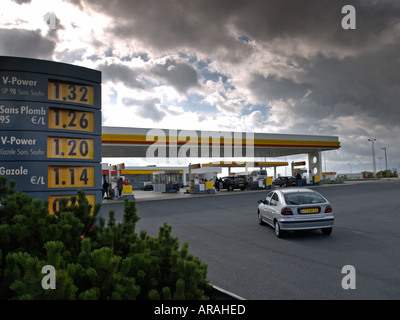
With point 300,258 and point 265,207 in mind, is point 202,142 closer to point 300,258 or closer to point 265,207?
point 265,207

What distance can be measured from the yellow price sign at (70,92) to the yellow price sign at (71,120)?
20 cm

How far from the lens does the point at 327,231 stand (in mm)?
9453

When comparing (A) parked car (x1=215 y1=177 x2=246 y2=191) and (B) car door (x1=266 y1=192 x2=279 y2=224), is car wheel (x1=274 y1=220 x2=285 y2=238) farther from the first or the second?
(A) parked car (x1=215 y1=177 x2=246 y2=191)

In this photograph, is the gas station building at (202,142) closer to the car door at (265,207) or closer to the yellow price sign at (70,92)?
the car door at (265,207)

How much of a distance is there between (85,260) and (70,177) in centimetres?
344

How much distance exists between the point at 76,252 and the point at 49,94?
132 inches

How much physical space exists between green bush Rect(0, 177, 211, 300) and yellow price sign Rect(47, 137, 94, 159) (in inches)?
65.1

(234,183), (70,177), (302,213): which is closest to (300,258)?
(302,213)

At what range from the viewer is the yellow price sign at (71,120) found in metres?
5.19

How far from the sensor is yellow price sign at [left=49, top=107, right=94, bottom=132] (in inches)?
204

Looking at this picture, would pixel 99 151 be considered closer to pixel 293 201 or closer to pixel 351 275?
pixel 351 275

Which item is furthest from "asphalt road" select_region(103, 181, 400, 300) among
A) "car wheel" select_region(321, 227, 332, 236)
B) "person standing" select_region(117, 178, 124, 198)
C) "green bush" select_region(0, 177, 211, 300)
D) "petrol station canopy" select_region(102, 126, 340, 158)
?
"person standing" select_region(117, 178, 124, 198)

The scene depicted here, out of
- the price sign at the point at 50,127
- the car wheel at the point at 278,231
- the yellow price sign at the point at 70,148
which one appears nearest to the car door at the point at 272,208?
the car wheel at the point at 278,231
